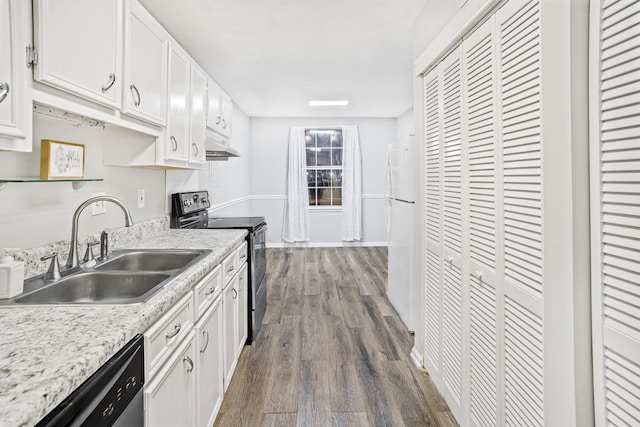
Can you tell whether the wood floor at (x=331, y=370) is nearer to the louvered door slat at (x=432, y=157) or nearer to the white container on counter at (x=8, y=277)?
the louvered door slat at (x=432, y=157)

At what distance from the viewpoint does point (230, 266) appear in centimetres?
205

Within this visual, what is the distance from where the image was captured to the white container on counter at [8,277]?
106 cm

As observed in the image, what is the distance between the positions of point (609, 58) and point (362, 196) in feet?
18.2

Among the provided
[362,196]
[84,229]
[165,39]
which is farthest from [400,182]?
[362,196]

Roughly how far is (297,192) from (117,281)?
4.91m

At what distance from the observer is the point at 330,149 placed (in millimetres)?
6402

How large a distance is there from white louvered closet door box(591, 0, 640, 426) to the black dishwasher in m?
1.22

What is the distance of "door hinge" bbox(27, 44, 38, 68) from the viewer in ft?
3.12

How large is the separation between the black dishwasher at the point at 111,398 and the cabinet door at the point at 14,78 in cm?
64

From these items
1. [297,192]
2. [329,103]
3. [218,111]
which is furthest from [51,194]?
[297,192]

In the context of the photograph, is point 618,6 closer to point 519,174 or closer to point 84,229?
point 519,174

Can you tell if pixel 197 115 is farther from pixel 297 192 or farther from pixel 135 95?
pixel 297 192

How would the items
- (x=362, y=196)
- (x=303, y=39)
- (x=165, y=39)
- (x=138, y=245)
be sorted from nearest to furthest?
(x=165, y=39) → (x=138, y=245) → (x=303, y=39) → (x=362, y=196)

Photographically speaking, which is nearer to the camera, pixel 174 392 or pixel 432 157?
pixel 174 392
